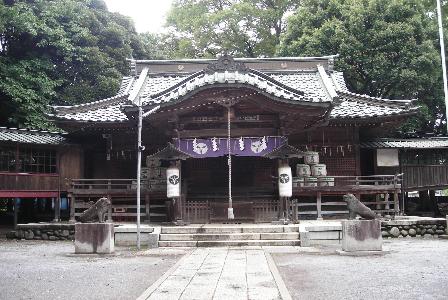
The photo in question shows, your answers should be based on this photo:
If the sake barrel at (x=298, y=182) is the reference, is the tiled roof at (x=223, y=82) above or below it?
above

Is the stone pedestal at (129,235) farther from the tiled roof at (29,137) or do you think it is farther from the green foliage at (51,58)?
the green foliage at (51,58)

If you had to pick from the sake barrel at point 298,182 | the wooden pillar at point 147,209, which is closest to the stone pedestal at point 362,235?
the sake barrel at point 298,182

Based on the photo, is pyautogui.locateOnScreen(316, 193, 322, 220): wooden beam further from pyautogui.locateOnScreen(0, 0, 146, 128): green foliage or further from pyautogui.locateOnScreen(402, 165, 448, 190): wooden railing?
pyautogui.locateOnScreen(0, 0, 146, 128): green foliage

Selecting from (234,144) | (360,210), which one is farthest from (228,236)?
(360,210)

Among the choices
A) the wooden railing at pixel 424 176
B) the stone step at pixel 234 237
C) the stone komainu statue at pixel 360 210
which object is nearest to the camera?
the stone komainu statue at pixel 360 210

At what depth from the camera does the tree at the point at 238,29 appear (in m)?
38.2

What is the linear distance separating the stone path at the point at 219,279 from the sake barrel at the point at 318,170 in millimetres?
8387

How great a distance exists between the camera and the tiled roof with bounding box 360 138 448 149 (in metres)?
22.5

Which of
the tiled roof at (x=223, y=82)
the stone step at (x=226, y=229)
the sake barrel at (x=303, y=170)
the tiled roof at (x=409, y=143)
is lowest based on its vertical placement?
the stone step at (x=226, y=229)

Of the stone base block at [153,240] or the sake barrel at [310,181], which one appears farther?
the sake barrel at [310,181]

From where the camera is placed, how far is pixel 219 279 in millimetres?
8297

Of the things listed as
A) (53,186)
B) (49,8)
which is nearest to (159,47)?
(49,8)

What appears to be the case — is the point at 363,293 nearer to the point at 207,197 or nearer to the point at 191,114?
the point at 191,114

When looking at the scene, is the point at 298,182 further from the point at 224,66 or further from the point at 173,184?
the point at 224,66
